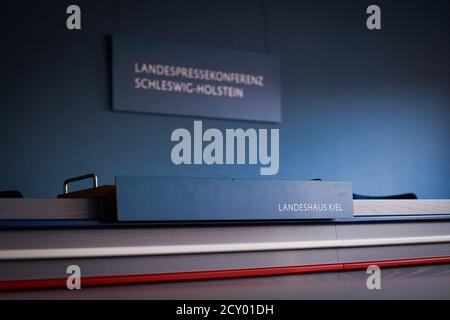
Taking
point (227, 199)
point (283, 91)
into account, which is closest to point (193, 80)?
point (283, 91)

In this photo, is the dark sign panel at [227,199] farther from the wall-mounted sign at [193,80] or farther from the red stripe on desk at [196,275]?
the wall-mounted sign at [193,80]

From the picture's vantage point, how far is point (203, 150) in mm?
3945

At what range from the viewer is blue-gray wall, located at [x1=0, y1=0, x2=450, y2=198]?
3.52 meters

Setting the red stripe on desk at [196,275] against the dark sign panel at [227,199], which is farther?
the dark sign panel at [227,199]

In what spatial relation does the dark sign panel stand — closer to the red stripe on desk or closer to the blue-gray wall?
the red stripe on desk

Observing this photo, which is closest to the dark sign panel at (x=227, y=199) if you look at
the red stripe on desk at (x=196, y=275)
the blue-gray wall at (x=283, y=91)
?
the red stripe on desk at (x=196, y=275)

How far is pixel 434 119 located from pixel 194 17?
2.23m

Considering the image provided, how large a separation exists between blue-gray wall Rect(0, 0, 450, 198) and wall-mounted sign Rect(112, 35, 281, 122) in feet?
0.24

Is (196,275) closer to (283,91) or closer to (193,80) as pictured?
(193,80)

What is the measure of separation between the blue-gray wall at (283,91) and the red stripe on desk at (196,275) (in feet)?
6.68

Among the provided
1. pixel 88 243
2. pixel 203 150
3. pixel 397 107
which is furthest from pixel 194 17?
pixel 88 243

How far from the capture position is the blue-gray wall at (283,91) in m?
3.52

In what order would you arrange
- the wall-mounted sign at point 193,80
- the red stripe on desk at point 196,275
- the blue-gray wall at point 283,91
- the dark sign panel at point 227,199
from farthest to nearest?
the wall-mounted sign at point 193,80 < the blue-gray wall at point 283,91 < the dark sign panel at point 227,199 < the red stripe on desk at point 196,275

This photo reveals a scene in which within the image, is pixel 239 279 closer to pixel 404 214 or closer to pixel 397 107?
pixel 404 214
